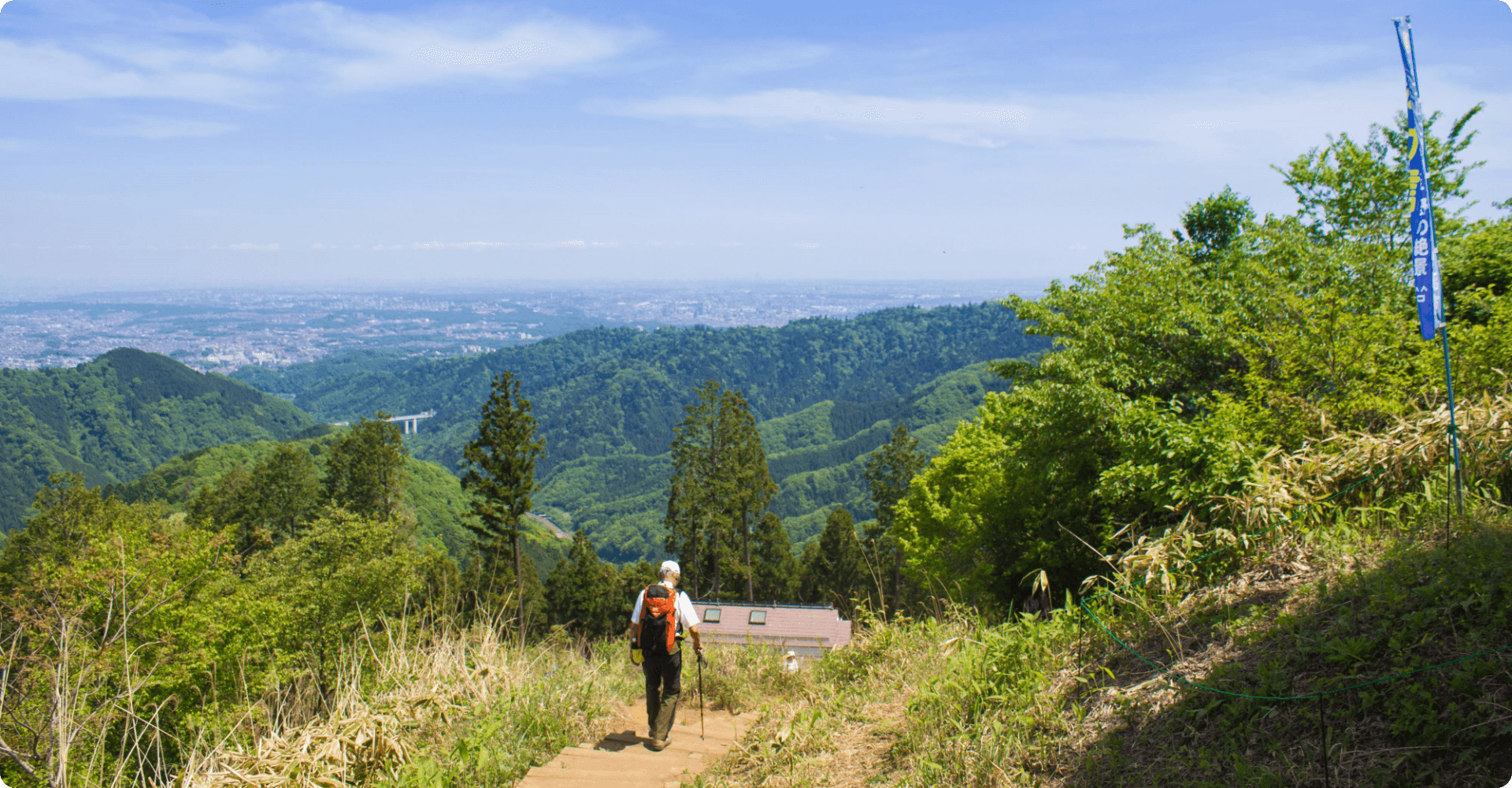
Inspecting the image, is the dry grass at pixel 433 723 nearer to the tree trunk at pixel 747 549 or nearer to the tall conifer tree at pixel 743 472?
the tall conifer tree at pixel 743 472

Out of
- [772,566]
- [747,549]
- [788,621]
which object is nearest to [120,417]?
[772,566]

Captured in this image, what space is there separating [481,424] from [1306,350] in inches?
1020

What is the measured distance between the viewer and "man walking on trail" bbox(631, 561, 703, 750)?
546cm

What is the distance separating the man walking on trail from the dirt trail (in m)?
0.20

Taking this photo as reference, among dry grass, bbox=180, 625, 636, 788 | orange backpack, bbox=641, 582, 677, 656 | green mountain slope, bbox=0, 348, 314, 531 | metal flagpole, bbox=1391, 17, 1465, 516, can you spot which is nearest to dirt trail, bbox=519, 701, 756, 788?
dry grass, bbox=180, 625, 636, 788

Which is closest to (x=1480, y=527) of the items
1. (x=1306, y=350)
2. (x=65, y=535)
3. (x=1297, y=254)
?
(x=1306, y=350)

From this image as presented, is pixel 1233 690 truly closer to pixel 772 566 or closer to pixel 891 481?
pixel 891 481

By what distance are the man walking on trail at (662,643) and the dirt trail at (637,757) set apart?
201 mm

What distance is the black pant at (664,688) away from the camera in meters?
5.43

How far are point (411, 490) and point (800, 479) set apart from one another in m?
85.4

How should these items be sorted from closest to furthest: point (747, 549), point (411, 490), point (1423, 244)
→ point (1423, 244) < point (747, 549) < point (411, 490)

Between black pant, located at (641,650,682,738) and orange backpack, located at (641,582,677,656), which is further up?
orange backpack, located at (641,582,677,656)

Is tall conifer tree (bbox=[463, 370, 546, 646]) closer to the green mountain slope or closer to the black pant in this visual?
the black pant

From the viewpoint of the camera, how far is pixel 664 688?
18.1 feet
